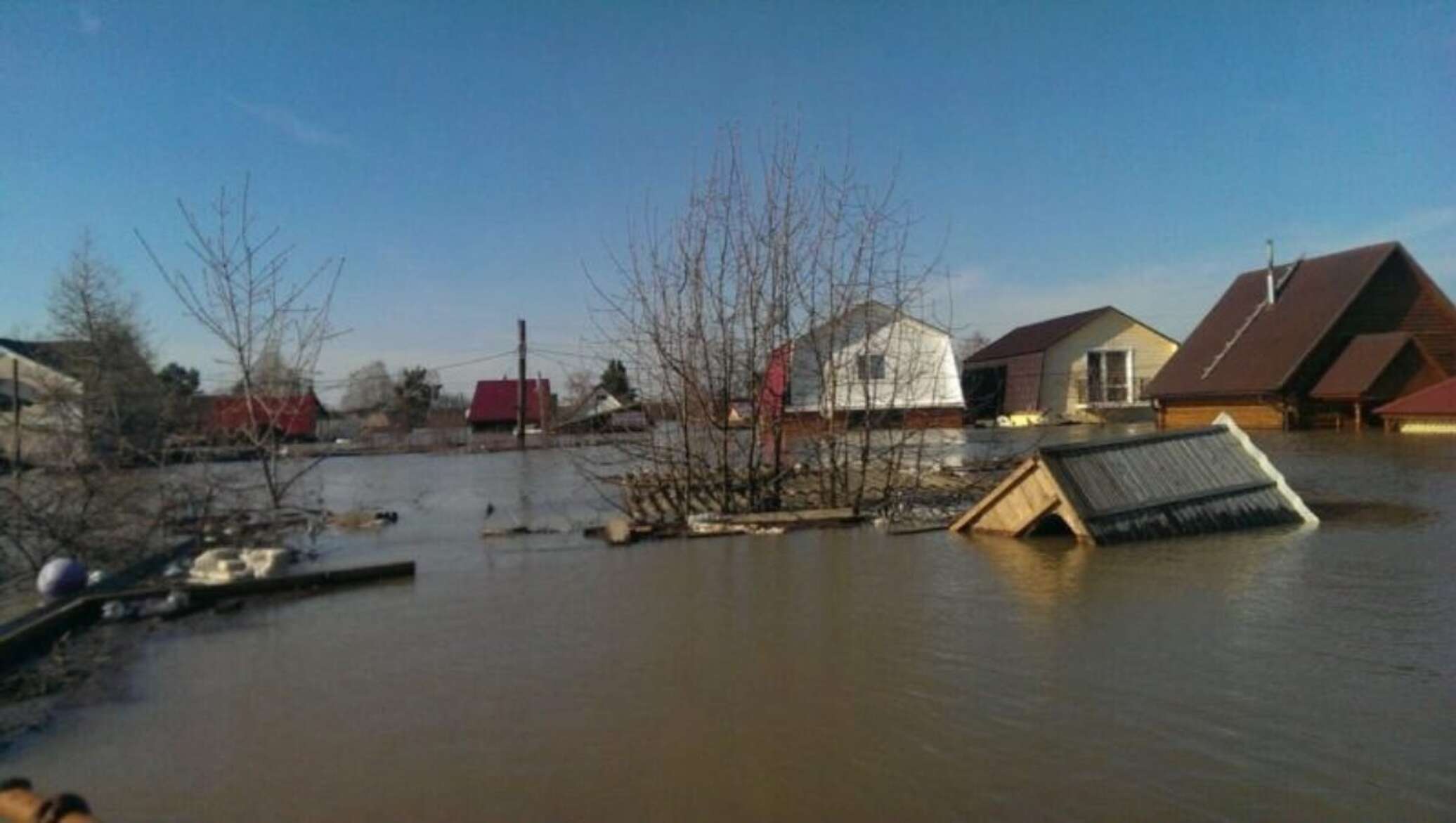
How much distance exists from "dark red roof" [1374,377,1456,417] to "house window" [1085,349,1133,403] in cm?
1306

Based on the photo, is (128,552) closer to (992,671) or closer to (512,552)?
(512,552)

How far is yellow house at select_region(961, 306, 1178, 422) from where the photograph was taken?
114 ft

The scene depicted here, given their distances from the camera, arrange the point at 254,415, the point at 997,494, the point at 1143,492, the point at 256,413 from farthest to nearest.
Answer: the point at 256,413 → the point at 254,415 → the point at 997,494 → the point at 1143,492

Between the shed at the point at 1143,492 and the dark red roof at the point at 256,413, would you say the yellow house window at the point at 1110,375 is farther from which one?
the dark red roof at the point at 256,413

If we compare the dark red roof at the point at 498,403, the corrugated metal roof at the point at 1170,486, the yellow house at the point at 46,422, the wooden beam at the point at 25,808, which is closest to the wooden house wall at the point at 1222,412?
the corrugated metal roof at the point at 1170,486

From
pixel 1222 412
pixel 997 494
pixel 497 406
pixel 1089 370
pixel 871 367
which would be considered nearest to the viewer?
pixel 997 494

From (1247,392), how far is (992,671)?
78.8 feet

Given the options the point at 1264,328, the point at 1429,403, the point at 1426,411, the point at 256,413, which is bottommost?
the point at 256,413

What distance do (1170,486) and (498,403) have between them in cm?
4549

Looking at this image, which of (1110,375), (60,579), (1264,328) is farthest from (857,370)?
(1110,375)

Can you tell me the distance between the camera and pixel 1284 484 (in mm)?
9820

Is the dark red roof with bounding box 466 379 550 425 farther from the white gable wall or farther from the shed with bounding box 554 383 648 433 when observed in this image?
the white gable wall

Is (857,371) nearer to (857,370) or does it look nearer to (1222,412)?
(857,370)

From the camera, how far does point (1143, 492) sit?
30.5 ft
